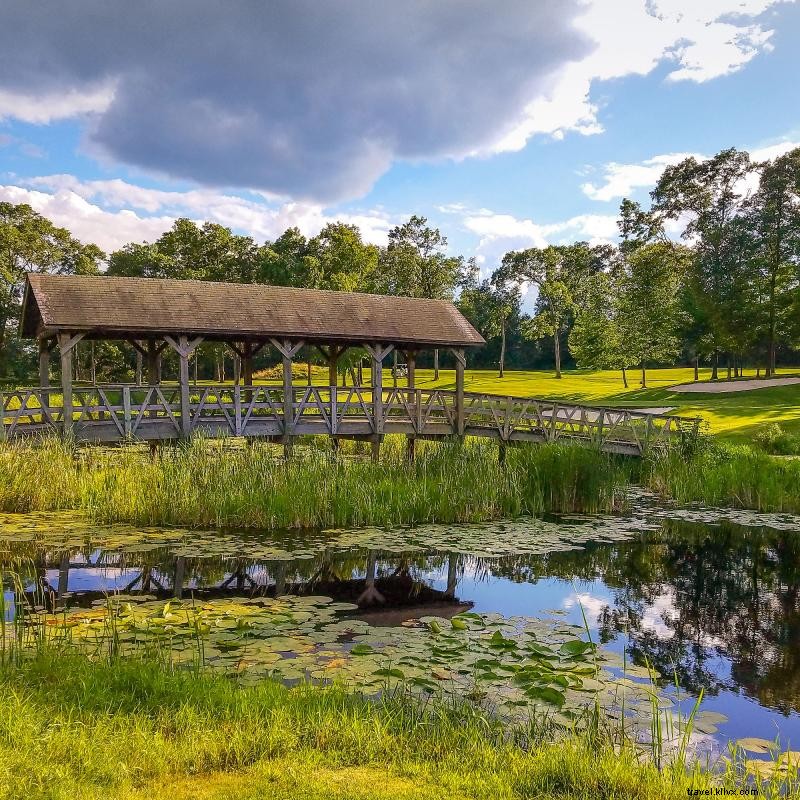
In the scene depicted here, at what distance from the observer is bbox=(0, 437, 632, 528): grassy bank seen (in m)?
11.7

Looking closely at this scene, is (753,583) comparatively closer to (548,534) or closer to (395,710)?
(548,534)

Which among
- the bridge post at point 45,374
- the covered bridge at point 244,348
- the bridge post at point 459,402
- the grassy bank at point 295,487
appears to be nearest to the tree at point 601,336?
the covered bridge at point 244,348

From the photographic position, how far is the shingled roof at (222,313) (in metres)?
16.7

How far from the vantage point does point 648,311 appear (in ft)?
140

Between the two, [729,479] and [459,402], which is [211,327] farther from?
[729,479]

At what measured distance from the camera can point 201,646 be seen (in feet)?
19.1

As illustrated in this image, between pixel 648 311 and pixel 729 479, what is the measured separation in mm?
30168

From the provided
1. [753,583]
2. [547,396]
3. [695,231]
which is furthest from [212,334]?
[695,231]

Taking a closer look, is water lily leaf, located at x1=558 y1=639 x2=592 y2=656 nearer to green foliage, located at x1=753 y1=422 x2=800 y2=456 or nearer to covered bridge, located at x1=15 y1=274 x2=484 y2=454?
covered bridge, located at x1=15 y1=274 x2=484 y2=454

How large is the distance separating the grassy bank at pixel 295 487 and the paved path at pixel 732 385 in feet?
85.3

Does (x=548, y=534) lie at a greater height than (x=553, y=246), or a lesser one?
lesser

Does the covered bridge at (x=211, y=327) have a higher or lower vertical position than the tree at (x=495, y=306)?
lower

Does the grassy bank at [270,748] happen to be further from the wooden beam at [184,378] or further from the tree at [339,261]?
the tree at [339,261]

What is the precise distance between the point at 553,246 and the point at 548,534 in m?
56.6
